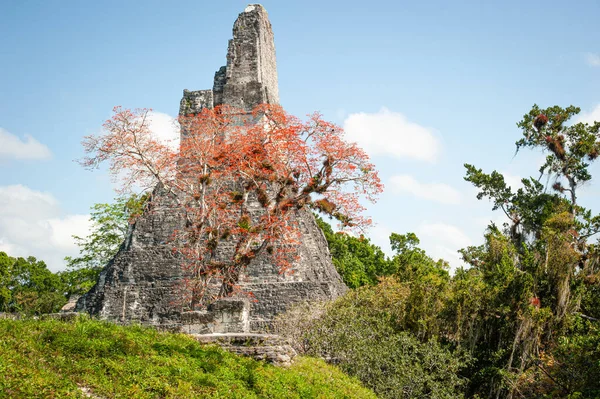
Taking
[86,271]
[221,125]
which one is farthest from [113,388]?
[86,271]

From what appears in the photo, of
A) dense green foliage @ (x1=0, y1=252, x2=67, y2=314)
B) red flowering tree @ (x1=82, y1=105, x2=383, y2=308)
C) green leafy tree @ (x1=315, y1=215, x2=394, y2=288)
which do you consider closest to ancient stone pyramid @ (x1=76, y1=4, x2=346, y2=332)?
red flowering tree @ (x1=82, y1=105, x2=383, y2=308)

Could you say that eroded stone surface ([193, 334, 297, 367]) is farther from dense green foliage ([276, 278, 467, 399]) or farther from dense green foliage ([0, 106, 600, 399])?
dense green foliage ([276, 278, 467, 399])

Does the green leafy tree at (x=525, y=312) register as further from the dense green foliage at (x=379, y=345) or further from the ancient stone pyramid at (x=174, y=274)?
the ancient stone pyramid at (x=174, y=274)

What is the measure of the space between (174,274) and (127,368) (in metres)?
9.90

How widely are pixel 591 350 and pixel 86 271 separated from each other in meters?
21.9

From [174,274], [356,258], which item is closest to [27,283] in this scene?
[356,258]

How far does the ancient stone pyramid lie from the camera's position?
1475cm

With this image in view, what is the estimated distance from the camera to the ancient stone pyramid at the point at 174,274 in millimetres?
14750

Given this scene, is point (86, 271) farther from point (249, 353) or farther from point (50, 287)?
point (249, 353)

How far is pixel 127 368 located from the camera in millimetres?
6375

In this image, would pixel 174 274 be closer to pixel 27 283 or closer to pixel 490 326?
pixel 490 326

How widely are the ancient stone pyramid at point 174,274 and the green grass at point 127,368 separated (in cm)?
575

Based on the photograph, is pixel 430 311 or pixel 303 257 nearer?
pixel 430 311

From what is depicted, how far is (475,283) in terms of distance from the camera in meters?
12.4
